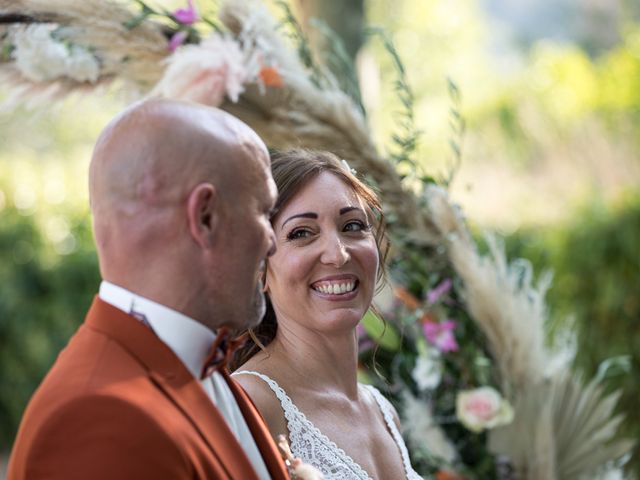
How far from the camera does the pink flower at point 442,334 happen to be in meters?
3.36

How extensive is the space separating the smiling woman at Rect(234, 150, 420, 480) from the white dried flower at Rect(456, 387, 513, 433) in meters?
0.88

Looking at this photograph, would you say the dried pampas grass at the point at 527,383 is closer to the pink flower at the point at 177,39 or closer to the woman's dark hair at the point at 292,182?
the woman's dark hair at the point at 292,182

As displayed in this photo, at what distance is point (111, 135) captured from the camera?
1530 mm

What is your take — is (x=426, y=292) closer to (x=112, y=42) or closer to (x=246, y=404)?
(x=112, y=42)

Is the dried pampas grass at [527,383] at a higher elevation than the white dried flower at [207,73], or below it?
below

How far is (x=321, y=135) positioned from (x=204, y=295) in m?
1.61

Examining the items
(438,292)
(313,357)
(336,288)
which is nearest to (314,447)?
(313,357)

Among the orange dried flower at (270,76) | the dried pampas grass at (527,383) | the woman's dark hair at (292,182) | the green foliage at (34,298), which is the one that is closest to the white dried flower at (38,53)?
the orange dried flower at (270,76)

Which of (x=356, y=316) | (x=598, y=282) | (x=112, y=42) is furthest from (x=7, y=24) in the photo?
(x=598, y=282)

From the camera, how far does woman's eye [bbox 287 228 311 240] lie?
2359 millimetres

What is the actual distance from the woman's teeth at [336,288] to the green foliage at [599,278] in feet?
10.4

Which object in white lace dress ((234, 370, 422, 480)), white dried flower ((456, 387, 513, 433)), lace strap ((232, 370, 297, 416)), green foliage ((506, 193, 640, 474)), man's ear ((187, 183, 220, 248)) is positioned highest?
man's ear ((187, 183, 220, 248))

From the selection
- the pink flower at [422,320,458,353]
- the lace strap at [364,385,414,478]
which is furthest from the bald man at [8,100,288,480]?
the pink flower at [422,320,458,353]

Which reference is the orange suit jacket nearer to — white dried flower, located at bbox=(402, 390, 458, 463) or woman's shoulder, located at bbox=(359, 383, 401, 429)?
woman's shoulder, located at bbox=(359, 383, 401, 429)
